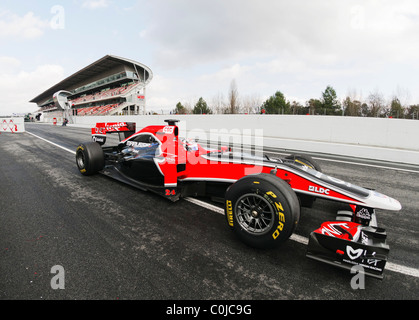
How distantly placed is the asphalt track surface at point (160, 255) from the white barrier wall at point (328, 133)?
5379 mm

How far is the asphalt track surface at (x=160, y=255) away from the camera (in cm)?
180

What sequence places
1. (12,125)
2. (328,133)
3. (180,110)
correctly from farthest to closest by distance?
(180,110) → (12,125) → (328,133)

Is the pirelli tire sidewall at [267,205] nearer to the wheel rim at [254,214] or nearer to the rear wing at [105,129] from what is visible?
the wheel rim at [254,214]

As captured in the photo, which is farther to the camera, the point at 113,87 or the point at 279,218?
the point at 113,87

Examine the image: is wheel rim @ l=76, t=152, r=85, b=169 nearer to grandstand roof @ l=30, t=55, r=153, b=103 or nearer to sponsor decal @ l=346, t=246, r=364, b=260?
sponsor decal @ l=346, t=246, r=364, b=260

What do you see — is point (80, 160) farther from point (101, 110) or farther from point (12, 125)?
point (101, 110)

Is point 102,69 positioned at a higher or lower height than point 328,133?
higher

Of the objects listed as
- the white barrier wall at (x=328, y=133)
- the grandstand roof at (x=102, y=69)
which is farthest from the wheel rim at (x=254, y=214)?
the grandstand roof at (x=102, y=69)

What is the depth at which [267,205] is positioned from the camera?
2.30 metres

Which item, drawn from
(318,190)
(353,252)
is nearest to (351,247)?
(353,252)

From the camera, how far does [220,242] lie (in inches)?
98.4

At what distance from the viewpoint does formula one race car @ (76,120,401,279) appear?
1.96 m

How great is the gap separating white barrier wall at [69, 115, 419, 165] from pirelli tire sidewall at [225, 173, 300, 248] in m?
8.10

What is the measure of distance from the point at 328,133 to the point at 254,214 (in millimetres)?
10296
